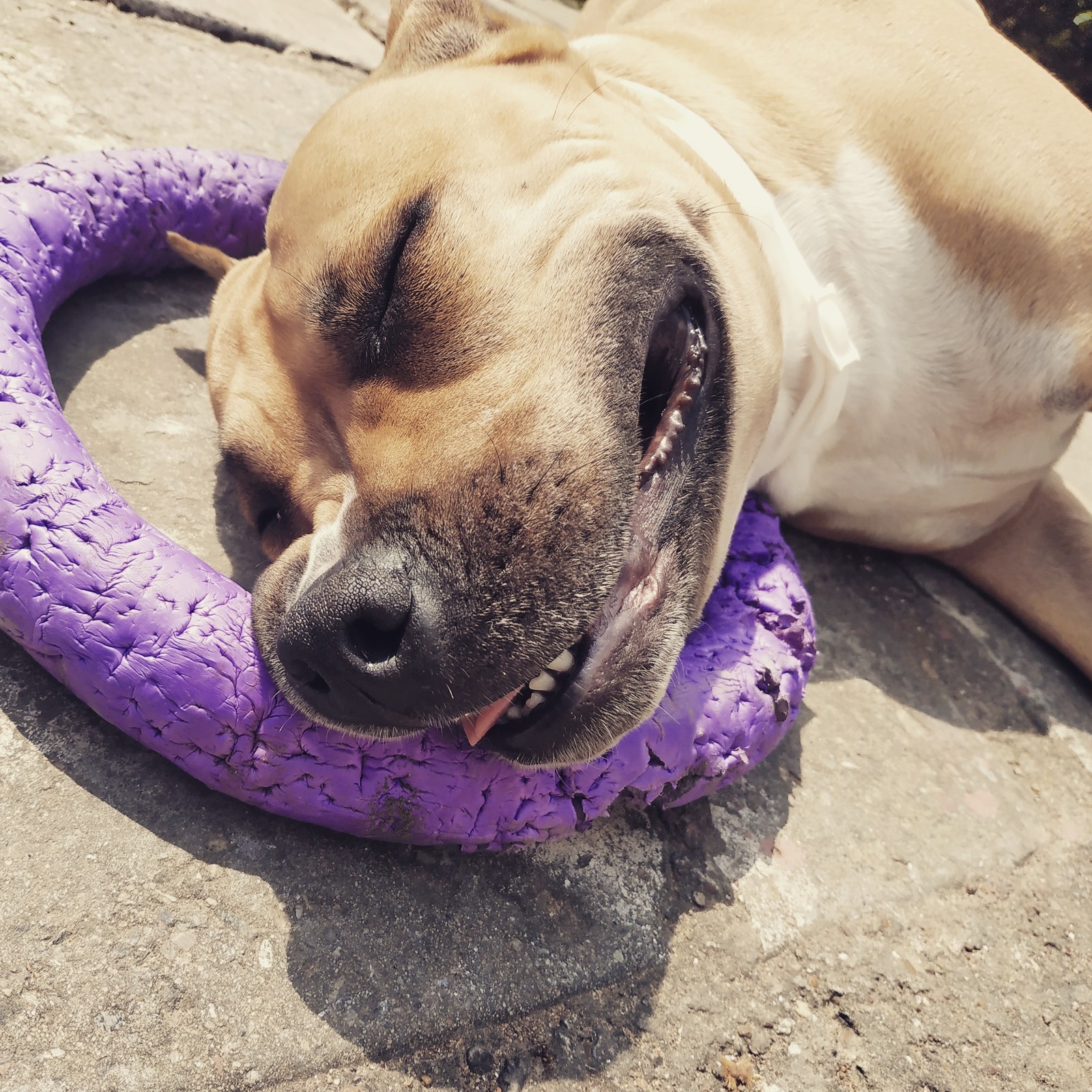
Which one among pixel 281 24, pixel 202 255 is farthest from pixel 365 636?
pixel 281 24

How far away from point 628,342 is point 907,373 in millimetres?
1255

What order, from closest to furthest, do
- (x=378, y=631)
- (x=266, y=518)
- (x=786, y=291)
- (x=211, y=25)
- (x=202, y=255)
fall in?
(x=378, y=631)
(x=266, y=518)
(x=786, y=291)
(x=202, y=255)
(x=211, y=25)

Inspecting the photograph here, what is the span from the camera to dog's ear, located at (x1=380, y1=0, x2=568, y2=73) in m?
2.45

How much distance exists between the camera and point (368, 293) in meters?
1.87

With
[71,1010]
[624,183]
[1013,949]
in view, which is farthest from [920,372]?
[71,1010]

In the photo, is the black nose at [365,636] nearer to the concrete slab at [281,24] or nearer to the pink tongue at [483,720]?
the pink tongue at [483,720]

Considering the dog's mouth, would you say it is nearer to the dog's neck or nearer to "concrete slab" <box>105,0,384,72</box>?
the dog's neck

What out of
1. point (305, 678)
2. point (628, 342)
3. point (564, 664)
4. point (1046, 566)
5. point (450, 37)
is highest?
point (450, 37)

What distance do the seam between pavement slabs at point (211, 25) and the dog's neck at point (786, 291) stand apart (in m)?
3.50

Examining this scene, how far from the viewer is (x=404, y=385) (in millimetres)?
1818

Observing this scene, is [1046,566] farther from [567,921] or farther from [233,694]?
[233,694]

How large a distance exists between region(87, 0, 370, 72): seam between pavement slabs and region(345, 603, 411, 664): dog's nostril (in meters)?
4.72

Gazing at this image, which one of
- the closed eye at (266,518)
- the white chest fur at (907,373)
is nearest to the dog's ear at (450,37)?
the white chest fur at (907,373)

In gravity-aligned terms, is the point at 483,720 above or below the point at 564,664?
below
